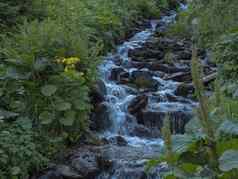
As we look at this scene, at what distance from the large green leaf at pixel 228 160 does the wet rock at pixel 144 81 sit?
764cm

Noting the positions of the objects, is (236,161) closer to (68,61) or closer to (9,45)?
(68,61)

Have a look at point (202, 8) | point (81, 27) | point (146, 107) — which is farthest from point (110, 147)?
point (81, 27)

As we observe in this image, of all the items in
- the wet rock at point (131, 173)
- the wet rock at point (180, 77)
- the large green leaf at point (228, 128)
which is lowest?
the wet rock at point (131, 173)

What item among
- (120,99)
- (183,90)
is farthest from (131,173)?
(183,90)

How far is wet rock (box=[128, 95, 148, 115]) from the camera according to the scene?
28.3ft

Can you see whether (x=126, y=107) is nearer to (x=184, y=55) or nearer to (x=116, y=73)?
(x=116, y=73)

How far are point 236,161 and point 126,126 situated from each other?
20.2 ft

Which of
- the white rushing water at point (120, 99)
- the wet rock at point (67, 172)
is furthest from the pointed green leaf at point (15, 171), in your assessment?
the white rushing water at point (120, 99)

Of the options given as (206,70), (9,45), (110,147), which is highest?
(9,45)

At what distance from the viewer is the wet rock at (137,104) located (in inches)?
340

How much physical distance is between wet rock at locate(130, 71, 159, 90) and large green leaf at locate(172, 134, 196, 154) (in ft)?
24.3

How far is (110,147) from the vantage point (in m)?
7.35

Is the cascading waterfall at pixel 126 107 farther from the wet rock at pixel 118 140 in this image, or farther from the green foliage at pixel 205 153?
the green foliage at pixel 205 153

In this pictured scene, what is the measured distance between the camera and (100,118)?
27.0ft
